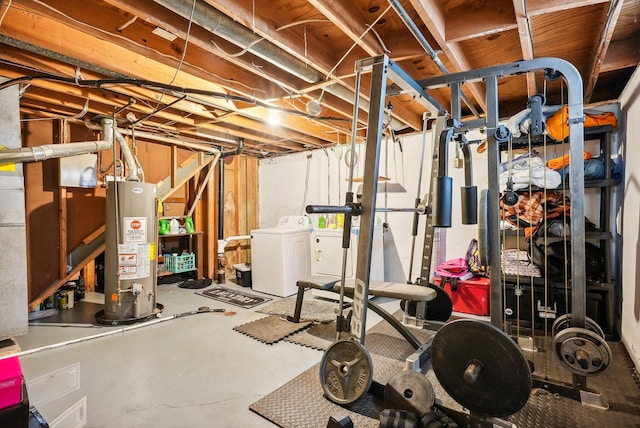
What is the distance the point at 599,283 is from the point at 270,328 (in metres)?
2.94

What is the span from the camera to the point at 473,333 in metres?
1.40

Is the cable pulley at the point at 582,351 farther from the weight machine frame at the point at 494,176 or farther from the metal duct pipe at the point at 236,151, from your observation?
the metal duct pipe at the point at 236,151

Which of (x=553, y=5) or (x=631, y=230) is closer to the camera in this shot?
(x=553, y=5)

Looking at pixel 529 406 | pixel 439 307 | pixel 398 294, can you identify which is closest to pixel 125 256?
pixel 398 294

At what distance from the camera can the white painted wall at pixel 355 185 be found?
3824mm

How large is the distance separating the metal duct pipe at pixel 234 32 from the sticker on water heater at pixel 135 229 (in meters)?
2.21

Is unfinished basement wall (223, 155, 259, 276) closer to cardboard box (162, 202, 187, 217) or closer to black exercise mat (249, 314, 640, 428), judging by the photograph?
cardboard box (162, 202, 187, 217)

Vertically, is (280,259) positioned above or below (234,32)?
below

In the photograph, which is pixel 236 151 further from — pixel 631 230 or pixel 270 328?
pixel 631 230

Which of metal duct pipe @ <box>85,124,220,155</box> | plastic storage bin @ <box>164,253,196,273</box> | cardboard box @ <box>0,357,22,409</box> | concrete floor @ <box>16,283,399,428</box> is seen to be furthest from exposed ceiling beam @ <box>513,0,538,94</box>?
plastic storage bin @ <box>164,253,196,273</box>

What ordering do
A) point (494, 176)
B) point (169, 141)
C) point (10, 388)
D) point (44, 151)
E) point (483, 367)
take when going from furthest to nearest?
1. point (169, 141)
2. point (44, 151)
3. point (494, 176)
4. point (483, 367)
5. point (10, 388)

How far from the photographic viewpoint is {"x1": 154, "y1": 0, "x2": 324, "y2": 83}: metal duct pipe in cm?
169

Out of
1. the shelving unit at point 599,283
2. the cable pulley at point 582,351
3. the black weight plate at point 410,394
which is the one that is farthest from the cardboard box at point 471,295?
the black weight plate at point 410,394

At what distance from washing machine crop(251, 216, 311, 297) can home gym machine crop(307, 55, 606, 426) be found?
8.36 ft
